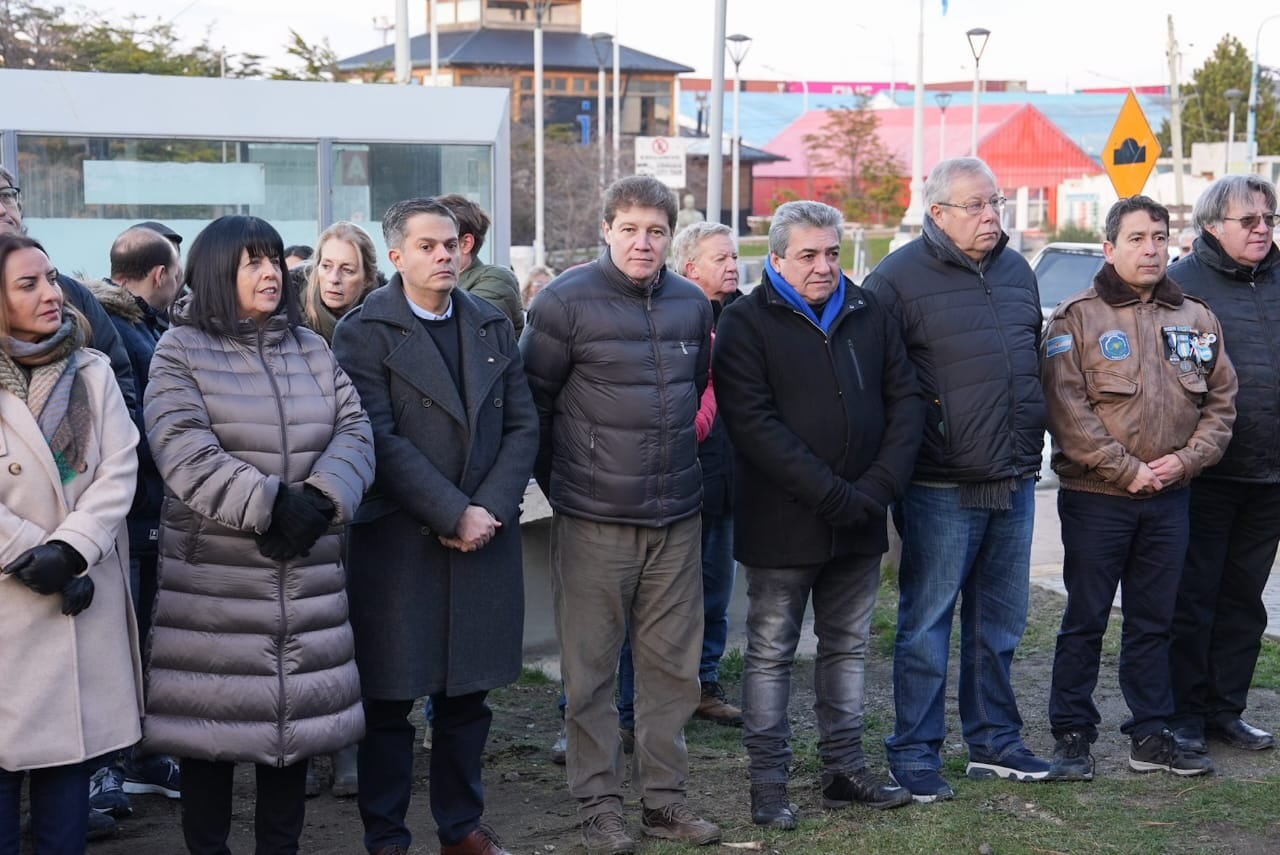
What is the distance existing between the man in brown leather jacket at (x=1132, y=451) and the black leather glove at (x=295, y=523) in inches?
111

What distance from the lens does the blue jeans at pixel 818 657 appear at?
5.27 m

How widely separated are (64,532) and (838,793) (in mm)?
2784

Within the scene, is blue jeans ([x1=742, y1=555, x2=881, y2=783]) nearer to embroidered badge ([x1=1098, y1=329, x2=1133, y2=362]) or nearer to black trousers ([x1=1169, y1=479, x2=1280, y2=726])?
embroidered badge ([x1=1098, y1=329, x2=1133, y2=362])

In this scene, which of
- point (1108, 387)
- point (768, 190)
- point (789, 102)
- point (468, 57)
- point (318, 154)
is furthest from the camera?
point (789, 102)

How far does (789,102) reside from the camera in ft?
324

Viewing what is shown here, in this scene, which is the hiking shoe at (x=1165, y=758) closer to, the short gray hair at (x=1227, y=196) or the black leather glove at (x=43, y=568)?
the short gray hair at (x=1227, y=196)

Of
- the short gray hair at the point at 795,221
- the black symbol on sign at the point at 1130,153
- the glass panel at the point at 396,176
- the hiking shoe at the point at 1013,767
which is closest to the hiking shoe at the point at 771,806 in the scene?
the hiking shoe at the point at 1013,767

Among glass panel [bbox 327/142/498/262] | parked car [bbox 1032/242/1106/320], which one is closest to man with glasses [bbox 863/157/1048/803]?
glass panel [bbox 327/142/498/262]

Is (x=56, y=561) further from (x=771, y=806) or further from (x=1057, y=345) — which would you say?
(x=1057, y=345)

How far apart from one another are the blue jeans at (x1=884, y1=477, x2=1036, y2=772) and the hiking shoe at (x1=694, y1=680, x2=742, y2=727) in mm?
1168

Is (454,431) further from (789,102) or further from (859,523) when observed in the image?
(789,102)

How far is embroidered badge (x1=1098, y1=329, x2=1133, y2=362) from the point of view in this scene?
5.61m

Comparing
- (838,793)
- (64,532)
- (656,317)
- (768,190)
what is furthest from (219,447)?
(768,190)

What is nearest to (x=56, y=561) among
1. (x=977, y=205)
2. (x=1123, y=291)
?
(x=977, y=205)
